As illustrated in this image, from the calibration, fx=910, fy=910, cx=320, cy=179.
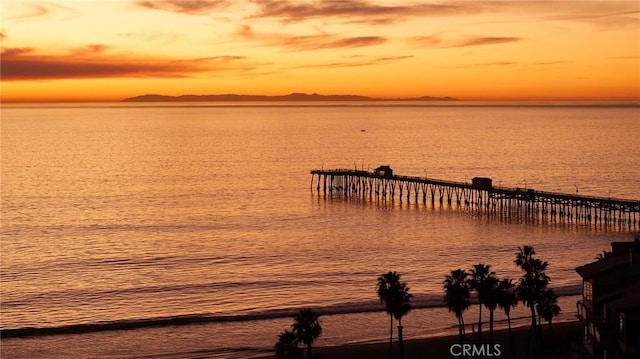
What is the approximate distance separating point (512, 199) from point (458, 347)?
208ft

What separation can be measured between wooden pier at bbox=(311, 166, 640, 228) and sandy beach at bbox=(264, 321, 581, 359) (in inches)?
1573

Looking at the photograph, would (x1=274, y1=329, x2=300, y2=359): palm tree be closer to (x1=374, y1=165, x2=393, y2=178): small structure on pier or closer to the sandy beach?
the sandy beach

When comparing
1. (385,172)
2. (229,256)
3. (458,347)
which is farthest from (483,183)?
(458,347)

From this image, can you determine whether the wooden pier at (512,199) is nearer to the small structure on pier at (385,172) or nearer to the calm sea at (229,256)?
the small structure on pier at (385,172)

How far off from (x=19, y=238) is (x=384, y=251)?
34656mm

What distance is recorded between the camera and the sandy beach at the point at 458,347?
44.0 m

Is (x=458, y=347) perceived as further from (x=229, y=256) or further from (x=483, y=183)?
(x=483, y=183)

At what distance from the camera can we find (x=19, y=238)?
280 feet

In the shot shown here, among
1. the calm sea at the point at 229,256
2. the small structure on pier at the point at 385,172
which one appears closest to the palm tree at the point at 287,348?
the calm sea at the point at 229,256

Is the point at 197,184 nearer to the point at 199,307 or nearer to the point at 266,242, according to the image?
the point at 266,242

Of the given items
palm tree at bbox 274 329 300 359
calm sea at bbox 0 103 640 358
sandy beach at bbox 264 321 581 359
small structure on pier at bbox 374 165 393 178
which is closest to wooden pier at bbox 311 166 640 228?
small structure on pier at bbox 374 165 393 178

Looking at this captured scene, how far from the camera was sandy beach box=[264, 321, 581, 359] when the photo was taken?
144 ft

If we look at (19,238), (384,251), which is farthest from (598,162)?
(19,238)

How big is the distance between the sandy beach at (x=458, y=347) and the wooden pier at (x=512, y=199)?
131 ft
